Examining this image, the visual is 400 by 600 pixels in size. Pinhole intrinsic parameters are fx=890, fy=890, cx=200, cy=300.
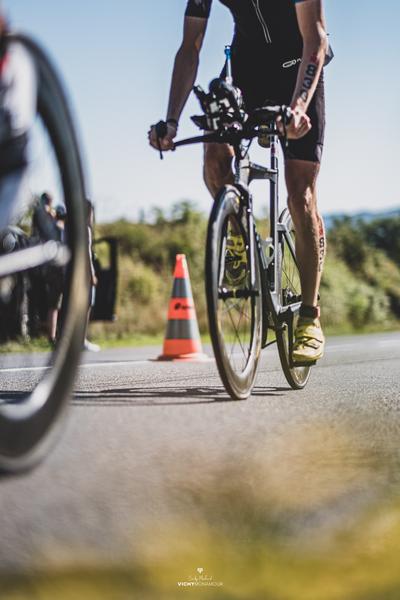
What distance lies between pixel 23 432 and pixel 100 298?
2.20m

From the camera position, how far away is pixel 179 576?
3.15 feet

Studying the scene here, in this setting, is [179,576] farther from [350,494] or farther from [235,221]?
[235,221]

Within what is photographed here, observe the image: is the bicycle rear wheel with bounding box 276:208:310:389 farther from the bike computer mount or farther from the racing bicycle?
the bike computer mount

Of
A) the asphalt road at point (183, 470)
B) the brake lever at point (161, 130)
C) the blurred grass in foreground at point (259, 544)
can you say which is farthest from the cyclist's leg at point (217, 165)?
→ the blurred grass in foreground at point (259, 544)

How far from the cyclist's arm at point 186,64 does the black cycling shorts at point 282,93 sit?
28cm

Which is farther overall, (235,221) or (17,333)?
(235,221)

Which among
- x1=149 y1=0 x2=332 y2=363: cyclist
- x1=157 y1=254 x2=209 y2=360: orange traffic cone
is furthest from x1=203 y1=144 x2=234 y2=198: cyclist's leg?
x1=157 y1=254 x2=209 y2=360: orange traffic cone

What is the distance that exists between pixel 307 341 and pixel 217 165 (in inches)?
22.5

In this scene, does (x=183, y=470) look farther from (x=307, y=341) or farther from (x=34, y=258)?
(x=307, y=341)

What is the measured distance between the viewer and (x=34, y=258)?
105 cm

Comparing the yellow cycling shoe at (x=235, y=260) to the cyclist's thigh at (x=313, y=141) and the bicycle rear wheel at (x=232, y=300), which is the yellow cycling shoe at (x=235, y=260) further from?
the cyclist's thigh at (x=313, y=141)

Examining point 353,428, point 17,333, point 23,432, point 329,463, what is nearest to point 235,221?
point 353,428

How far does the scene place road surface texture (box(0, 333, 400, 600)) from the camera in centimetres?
94

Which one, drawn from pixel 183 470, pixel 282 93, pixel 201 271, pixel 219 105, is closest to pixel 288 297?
pixel 282 93
